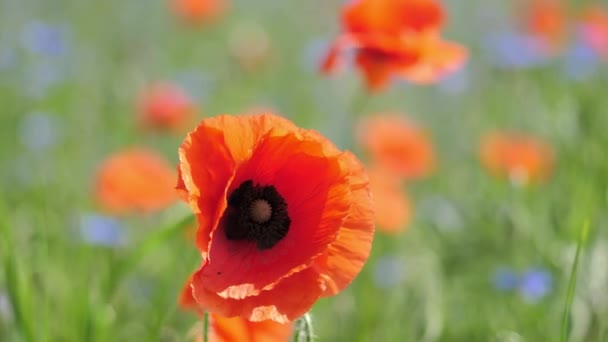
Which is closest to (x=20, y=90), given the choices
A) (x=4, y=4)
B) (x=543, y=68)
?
(x=4, y=4)

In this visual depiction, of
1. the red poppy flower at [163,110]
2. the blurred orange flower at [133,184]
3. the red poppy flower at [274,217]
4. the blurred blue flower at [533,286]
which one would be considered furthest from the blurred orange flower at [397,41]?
the red poppy flower at [163,110]

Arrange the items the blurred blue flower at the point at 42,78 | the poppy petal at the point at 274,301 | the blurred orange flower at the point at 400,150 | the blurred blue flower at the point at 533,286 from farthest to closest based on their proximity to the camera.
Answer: the blurred blue flower at the point at 42,78, the blurred orange flower at the point at 400,150, the blurred blue flower at the point at 533,286, the poppy petal at the point at 274,301

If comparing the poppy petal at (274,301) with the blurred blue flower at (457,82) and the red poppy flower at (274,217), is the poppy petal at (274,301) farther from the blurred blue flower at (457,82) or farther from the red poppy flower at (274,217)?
the blurred blue flower at (457,82)

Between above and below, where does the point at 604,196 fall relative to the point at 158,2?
above

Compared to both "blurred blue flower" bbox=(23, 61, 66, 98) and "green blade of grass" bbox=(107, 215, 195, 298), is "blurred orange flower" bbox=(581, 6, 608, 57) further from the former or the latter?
"green blade of grass" bbox=(107, 215, 195, 298)

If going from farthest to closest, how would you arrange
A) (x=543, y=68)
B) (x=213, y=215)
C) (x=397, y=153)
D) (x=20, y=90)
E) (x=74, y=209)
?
1. (x=20, y=90)
2. (x=543, y=68)
3. (x=397, y=153)
4. (x=74, y=209)
5. (x=213, y=215)

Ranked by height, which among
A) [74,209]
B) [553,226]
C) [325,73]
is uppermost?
[325,73]

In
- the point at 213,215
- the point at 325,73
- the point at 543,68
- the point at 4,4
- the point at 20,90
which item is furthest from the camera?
the point at 4,4

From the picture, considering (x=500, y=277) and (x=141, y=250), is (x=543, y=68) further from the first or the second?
(x=141, y=250)

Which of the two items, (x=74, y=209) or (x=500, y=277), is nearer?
(x=500, y=277)
